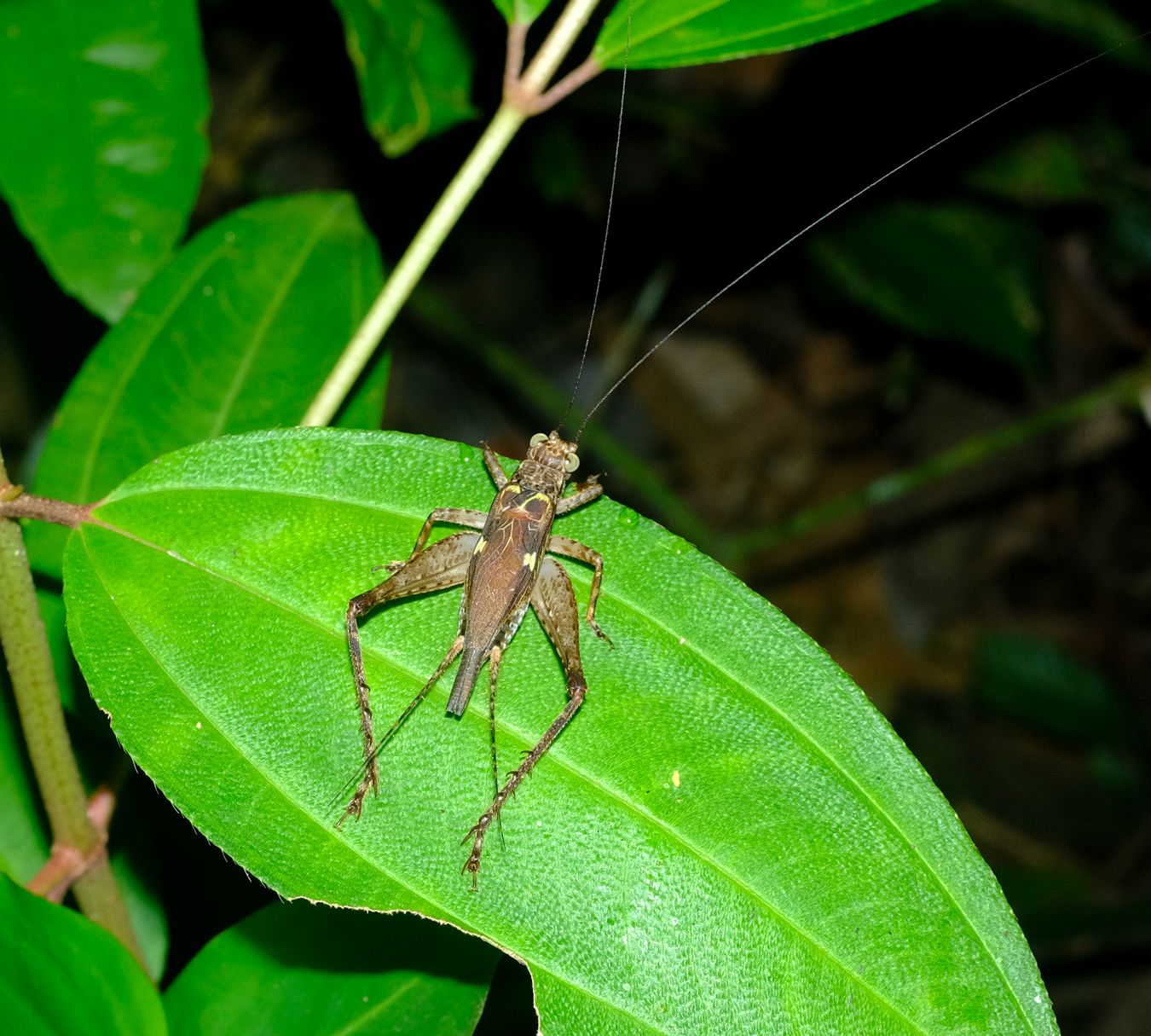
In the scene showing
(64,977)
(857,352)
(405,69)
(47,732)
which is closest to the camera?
(64,977)

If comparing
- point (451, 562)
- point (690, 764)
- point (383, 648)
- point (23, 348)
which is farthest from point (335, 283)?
point (23, 348)

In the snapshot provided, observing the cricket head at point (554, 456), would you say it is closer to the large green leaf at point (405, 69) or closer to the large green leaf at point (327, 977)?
the large green leaf at point (405, 69)

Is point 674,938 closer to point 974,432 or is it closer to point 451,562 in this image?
point 451,562

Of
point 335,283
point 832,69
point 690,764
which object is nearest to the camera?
point 690,764

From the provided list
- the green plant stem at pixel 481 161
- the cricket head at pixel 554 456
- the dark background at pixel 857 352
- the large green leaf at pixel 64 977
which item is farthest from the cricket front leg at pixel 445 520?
the dark background at pixel 857 352

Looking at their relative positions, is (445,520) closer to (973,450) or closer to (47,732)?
(47,732)

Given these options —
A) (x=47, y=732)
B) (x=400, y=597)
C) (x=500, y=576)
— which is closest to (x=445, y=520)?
(x=400, y=597)

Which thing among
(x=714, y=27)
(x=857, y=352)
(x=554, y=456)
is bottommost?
(x=857, y=352)
